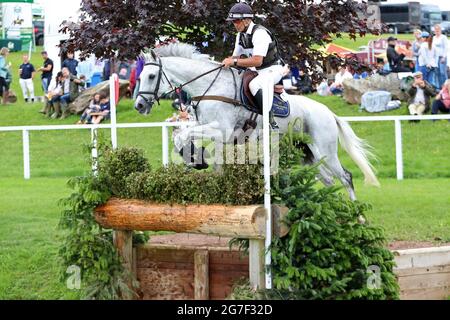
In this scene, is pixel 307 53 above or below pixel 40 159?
above

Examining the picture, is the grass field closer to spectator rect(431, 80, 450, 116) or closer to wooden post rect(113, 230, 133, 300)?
spectator rect(431, 80, 450, 116)

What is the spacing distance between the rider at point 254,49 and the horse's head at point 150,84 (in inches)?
36.1

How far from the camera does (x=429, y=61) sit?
2048cm

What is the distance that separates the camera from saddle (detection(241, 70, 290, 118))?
386 inches

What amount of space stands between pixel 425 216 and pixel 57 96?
1357cm

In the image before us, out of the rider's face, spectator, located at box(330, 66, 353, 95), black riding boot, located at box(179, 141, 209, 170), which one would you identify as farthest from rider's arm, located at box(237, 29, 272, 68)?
spectator, located at box(330, 66, 353, 95)

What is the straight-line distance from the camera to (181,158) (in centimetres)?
988

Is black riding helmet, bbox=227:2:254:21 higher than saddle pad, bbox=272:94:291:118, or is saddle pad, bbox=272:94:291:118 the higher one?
black riding helmet, bbox=227:2:254:21

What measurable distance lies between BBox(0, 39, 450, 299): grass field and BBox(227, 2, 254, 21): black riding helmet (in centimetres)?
187

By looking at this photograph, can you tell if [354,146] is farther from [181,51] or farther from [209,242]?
[181,51]

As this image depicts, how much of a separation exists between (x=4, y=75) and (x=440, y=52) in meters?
12.1
